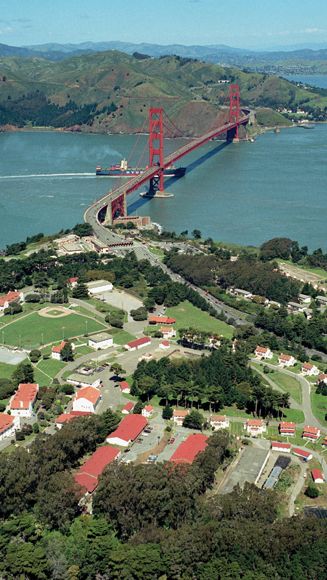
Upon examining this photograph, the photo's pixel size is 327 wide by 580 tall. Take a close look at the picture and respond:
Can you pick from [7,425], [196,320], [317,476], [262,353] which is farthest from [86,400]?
[196,320]

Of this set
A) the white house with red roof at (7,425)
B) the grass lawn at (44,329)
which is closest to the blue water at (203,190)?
the grass lawn at (44,329)

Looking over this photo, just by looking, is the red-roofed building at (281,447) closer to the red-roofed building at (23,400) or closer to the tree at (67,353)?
the red-roofed building at (23,400)

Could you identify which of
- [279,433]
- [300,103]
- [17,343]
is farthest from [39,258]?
[300,103]

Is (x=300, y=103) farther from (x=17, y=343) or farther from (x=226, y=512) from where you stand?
(x=226, y=512)

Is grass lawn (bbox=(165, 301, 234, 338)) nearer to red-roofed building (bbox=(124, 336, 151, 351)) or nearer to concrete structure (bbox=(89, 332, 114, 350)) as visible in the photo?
red-roofed building (bbox=(124, 336, 151, 351))

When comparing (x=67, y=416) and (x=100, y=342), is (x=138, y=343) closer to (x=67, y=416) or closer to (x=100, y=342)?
(x=100, y=342)
